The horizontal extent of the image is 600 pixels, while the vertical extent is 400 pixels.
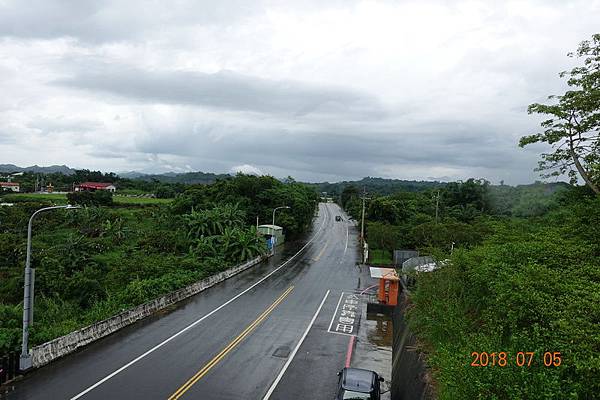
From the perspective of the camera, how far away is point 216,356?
19109 mm

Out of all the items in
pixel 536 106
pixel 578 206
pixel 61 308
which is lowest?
pixel 61 308

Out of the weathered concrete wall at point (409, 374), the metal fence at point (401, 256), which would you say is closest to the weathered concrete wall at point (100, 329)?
the weathered concrete wall at point (409, 374)

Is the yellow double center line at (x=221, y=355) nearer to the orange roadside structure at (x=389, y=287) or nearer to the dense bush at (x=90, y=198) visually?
the orange roadside structure at (x=389, y=287)

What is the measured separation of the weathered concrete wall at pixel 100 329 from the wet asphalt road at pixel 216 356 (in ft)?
1.23

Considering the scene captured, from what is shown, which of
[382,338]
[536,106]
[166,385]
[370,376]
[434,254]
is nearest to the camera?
[370,376]

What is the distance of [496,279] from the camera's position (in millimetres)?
12617

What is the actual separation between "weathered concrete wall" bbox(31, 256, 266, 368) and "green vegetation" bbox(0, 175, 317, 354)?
45.7 inches

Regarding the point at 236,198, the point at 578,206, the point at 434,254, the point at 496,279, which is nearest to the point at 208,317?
the point at 434,254

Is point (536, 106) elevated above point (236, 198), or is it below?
above

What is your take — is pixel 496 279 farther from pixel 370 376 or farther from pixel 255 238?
pixel 255 238

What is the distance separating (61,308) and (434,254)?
76.8ft
